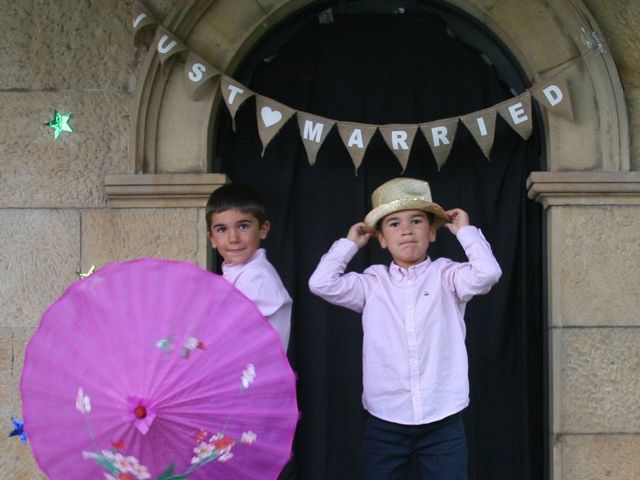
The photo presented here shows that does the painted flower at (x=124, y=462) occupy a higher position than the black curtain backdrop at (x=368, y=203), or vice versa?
the black curtain backdrop at (x=368, y=203)

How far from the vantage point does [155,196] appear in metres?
4.52

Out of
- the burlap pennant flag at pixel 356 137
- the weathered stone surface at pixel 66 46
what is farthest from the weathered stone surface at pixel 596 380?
the weathered stone surface at pixel 66 46

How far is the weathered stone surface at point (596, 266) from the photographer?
14.5ft

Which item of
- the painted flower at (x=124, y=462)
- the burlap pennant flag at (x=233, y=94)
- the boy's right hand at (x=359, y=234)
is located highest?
the burlap pennant flag at (x=233, y=94)

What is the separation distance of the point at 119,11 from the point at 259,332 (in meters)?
Result: 2.31

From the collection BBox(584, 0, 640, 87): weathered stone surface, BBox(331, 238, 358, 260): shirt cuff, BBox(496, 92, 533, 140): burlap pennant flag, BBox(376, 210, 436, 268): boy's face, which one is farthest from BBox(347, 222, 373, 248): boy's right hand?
BBox(584, 0, 640, 87): weathered stone surface

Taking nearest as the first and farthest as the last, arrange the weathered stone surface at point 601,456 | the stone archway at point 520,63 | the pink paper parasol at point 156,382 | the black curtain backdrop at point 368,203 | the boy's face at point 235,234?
the pink paper parasol at point 156,382, the boy's face at point 235,234, the weathered stone surface at point 601,456, the stone archway at point 520,63, the black curtain backdrop at point 368,203

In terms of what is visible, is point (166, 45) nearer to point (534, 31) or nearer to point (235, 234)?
point (235, 234)

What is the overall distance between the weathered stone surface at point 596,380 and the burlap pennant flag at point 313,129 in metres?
1.37

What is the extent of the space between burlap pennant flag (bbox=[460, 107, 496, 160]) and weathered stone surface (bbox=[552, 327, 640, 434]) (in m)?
0.90

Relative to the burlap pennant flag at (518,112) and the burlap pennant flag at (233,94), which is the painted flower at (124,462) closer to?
the burlap pennant flag at (233,94)

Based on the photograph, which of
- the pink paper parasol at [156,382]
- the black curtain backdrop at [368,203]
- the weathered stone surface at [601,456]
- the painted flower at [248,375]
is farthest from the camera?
the black curtain backdrop at [368,203]

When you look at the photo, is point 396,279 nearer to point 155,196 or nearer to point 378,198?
point 378,198

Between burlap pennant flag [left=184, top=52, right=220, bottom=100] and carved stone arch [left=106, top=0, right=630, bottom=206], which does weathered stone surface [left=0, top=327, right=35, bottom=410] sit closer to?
carved stone arch [left=106, top=0, right=630, bottom=206]
